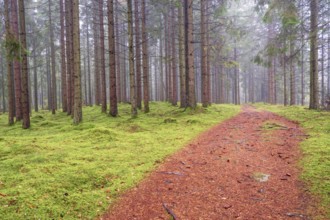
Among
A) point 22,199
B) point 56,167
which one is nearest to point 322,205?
point 22,199

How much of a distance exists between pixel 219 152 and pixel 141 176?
2666 mm

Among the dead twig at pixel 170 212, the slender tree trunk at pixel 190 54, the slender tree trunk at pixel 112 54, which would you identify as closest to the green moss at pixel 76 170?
the dead twig at pixel 170 212

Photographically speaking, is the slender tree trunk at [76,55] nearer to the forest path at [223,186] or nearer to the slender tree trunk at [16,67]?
the slender tree trunk at [16,67]

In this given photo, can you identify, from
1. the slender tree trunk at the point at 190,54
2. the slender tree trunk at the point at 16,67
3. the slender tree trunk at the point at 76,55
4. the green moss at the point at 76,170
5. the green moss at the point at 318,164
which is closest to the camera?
the green moss at the point at 76,170

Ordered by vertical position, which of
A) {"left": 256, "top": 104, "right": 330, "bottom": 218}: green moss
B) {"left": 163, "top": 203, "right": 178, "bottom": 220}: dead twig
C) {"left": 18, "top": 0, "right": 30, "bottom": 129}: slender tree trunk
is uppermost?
{"left": 18, "top": 0, "right": 30, "bottom": 129}: slender tree trunk

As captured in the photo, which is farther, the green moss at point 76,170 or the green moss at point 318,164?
the green moss at point 318,164

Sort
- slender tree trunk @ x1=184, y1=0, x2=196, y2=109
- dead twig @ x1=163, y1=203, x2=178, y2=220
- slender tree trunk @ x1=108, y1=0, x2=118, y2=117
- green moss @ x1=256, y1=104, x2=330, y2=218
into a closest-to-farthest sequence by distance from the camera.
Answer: dead twig @ x1=163, y1=203, x2=178, y2=220, green moss @ x1=256, y1=104, x2=330, y2=218, slender tree trunk @ x1=108, y1=0, x2=118, y2=117, slender tree trunk @ x1=184, y1=0, x2=196, y2=109

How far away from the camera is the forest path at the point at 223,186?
368 centimetres

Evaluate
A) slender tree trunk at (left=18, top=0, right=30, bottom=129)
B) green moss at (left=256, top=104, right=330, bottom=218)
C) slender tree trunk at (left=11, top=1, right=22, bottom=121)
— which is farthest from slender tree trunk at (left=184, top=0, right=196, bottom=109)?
slender tree trunk at (left=11, top=1, right=22, bottom=121)

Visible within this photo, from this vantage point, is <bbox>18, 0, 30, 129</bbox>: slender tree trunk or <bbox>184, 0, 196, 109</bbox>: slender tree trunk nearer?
<bbox>18, 0, 30, 129</bbox>: slender tree trunk

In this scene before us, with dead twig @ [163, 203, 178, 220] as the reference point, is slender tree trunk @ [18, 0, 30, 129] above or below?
above

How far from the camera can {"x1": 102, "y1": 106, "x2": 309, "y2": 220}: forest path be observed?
12.1 feet

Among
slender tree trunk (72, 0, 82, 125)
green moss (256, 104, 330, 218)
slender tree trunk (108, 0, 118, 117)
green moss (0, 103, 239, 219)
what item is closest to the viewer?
green moss (0, 103, 239, 219)

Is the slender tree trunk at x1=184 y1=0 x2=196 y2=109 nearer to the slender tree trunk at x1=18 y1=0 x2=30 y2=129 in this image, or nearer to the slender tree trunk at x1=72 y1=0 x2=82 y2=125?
the slender tree trunk at x1=72 y1=0 x2=82 y2=125
